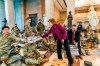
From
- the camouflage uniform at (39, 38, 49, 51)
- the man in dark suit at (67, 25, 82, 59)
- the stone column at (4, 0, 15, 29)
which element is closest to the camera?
the man in dark suit at (67, 25, 82, 59)

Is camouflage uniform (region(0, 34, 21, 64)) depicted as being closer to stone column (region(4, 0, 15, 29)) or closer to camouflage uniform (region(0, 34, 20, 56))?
camouflage uniform (region(0, 34, 20, 56))

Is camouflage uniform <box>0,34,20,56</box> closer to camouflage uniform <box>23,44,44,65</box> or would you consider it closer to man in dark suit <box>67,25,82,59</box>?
camouflage uniform <box>23,44,44,65</box>

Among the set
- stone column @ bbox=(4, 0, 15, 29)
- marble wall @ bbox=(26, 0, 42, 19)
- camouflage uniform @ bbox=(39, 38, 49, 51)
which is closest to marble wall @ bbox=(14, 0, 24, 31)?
marble wall @ bbox=(26, 0, 42, 19)

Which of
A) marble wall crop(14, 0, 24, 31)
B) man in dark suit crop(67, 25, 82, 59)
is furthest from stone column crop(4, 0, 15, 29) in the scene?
man in dark suit crop(67, 25, 82, 59)

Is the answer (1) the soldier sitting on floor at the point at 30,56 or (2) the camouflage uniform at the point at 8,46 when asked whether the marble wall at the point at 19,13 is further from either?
(2) the camouflage uniform at the point at 8,46

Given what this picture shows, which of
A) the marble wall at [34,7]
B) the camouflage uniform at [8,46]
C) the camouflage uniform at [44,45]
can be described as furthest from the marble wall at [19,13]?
the camouflage uniform at [8,46]

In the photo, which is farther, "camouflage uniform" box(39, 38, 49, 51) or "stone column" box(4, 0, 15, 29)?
"stone column" box(4, 0, 15, 29)

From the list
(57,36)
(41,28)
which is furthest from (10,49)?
(41,28)

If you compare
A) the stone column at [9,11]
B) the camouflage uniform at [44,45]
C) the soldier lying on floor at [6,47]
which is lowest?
the camouflage uniform at [44,45]

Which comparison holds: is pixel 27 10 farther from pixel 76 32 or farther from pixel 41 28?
pixel 76 32

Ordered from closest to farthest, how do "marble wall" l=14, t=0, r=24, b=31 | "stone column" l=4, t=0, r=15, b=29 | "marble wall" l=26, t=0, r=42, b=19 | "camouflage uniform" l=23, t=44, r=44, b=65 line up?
1. "camouflage uniform" l=23, t=44, r=44, b=65
2. "stone column" l=4, t=0, r=15, b=29
3. "marble wall" l=26, t=0, r=42, b=19
4. "marble wall" l=14, t=0, r=24, b=31

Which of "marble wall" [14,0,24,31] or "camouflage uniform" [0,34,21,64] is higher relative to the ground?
"marble wall" [14,0,24,31]

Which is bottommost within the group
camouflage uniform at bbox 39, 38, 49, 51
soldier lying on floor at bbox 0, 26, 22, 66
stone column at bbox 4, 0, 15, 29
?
camouflage uniform at bbox 39, 38, 49, 51

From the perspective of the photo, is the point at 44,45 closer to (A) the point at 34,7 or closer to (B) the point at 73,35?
(B) the point at 73,35
